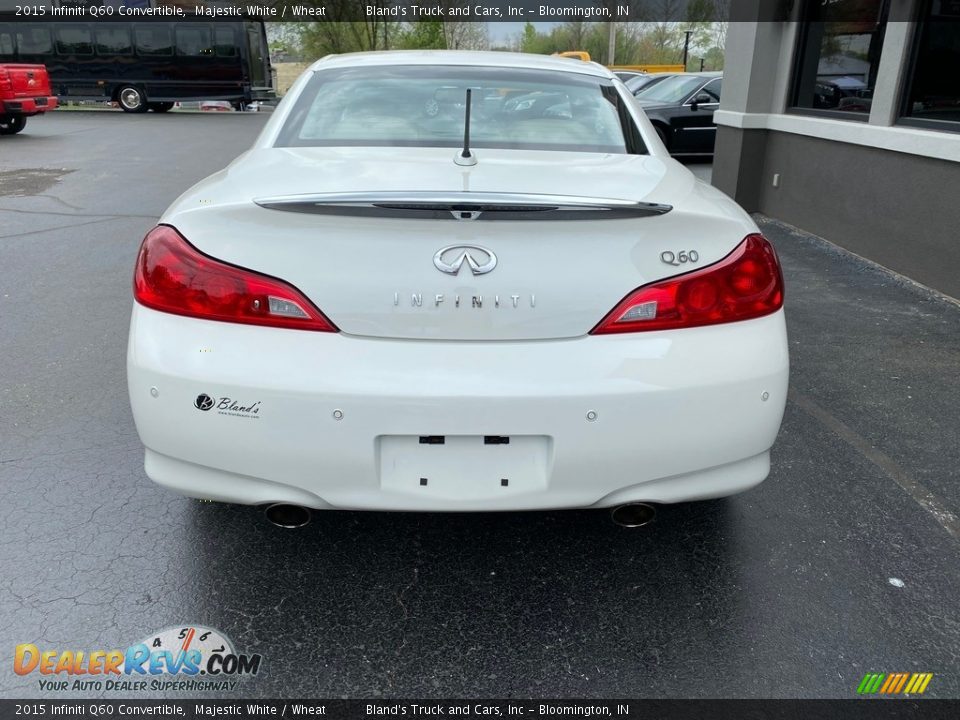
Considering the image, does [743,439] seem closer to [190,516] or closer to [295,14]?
[190,516]

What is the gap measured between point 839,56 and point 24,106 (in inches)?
636

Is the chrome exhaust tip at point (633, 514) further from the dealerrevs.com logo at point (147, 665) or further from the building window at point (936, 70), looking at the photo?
the building window at point (936, 70)

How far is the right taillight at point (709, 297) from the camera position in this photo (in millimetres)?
2082

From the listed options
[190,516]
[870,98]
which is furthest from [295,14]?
[190,516]

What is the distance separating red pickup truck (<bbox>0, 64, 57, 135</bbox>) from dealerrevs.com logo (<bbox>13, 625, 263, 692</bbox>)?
1768cm

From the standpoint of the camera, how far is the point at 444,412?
6.55 feet

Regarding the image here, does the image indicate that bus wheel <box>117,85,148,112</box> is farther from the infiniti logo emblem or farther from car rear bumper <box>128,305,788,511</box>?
the infiniti logo emblem

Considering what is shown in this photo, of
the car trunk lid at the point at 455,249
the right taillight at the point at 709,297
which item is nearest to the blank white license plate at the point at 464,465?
the car trunk lid at the point at 455,249

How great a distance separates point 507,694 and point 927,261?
5317 mm

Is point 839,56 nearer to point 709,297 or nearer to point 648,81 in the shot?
point 709,297

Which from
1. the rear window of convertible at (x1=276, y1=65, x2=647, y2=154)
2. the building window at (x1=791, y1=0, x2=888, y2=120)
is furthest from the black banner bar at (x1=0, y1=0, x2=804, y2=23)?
the rear window of convertible at (x1=276, y1=65, x2=647, y2=154)

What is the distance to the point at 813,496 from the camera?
120 inches

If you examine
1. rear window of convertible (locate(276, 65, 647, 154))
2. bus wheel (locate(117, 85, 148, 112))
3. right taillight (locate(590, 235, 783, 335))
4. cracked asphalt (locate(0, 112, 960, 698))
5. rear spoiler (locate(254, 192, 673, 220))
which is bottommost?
bus wheel (locate(117, 85, 148, 112))

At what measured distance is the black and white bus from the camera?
26438mm
